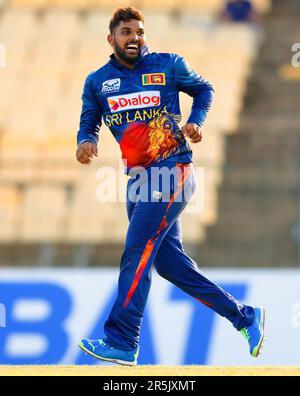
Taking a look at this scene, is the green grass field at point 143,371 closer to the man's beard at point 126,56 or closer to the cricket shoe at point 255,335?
the cricket shoe at point 255,335

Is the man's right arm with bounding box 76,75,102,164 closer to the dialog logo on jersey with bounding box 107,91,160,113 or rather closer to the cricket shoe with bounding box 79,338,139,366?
the dialog logo on jersey with bounding box 107,91,160,113

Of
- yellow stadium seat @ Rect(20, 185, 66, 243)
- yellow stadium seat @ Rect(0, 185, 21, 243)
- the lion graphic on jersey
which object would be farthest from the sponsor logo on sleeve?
yellow stadium seat @ Rect(0, 185, 21, 243)

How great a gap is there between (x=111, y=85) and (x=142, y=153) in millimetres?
456

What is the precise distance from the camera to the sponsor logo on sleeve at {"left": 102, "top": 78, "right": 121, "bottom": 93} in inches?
233

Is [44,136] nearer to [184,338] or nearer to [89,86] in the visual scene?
[184,338]

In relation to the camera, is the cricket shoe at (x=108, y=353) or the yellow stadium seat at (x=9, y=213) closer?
the cricket shoe at (x=108, y=353)

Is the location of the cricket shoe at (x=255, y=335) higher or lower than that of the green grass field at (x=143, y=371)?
higher

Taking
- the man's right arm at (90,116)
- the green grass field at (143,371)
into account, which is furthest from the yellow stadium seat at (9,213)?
the man's right arm at (90,116)

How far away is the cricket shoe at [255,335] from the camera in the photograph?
6.03 m

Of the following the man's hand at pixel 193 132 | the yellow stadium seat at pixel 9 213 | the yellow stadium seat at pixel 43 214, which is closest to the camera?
the man's hand at pixel 193 132

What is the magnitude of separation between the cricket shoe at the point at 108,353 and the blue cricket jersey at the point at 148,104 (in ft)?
3.63

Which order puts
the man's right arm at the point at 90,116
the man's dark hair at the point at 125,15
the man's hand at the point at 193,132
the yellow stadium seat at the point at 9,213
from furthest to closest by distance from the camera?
the yellow stadium seat at the point at 9,213, the man's right arm at the point at 90,116, the man's dark hair at the point at 125,15, the man's hand at the point at 193,132

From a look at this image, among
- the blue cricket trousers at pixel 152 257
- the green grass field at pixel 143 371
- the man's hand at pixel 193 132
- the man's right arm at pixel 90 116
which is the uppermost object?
the man's right arm at pixel 90 116

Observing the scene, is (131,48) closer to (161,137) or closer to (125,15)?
(125,15)
